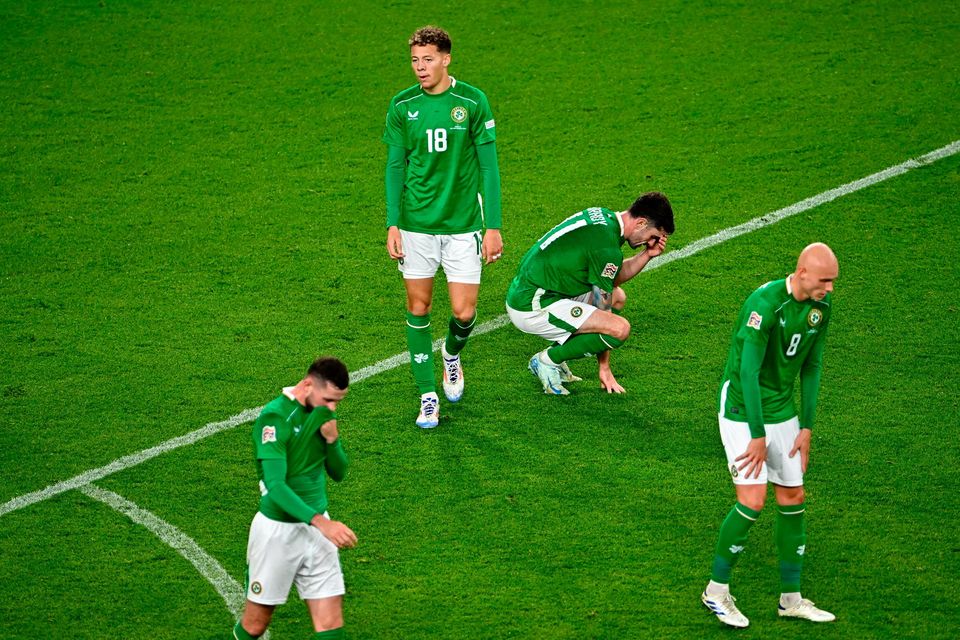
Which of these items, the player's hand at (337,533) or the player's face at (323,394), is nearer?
the player's hand at (337,533)

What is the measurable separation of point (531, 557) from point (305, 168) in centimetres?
619

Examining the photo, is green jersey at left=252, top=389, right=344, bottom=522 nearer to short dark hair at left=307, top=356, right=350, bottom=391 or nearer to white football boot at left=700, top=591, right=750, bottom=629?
short dark hair at left=307, top=356, right=350, bottom=391

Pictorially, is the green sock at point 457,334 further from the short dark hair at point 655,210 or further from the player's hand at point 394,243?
the short dark hair at point 655,210

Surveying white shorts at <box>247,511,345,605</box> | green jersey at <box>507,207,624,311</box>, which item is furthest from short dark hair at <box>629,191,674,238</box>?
white shorts at <box>247,511,345,605</box>

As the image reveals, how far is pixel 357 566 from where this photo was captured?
21.7 feet

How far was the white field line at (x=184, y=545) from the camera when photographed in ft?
20.8

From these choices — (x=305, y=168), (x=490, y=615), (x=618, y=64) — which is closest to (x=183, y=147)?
(x=305, y=168)

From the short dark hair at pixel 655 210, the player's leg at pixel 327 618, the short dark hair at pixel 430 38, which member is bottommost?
the player's leg at pixel 327 618

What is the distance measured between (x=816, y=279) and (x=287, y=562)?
2.67 meters

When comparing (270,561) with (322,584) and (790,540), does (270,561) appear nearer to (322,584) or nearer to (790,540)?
(322,584)

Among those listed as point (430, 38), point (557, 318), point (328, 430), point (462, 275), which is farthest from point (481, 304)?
point (328, 430)

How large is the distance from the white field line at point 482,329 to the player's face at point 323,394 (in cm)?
267

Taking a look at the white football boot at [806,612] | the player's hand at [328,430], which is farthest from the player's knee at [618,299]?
the player's hand at [328,430]

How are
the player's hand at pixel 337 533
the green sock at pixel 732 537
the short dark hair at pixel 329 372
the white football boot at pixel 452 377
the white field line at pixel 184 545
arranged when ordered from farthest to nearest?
the white football boot at pixel 452 377 < the white field line at pixel 184 545 < the green sock at pixel 732 537 < the short dark hair at pixel 329 372 < the player's hand at pixel 337 533
